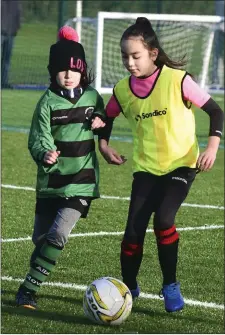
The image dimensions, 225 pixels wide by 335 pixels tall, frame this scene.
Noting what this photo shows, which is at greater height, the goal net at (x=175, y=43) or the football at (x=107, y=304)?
the football at (x=107, y=304)

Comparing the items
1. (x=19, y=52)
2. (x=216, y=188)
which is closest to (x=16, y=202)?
(x=216, y=188)

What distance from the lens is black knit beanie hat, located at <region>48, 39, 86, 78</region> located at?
22.0ft

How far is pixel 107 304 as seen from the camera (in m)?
6.25

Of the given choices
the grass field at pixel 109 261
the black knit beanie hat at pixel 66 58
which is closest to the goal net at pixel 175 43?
the grass field at pixel 109 261

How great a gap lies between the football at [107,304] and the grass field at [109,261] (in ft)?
0.21

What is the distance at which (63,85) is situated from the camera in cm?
672

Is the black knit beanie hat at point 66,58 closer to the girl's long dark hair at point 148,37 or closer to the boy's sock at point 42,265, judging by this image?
the girl's long dark hair at point 148,37

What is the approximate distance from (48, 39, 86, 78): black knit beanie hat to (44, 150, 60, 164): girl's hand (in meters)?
0.59

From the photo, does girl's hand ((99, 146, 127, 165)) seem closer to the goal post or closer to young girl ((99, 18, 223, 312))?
young girl ((99, 18, 223, 312))

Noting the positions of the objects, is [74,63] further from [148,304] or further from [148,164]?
[148,304]

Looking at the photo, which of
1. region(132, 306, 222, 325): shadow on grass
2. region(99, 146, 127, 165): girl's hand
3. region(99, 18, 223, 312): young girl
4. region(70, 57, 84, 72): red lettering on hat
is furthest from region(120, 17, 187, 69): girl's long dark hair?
region(132, 306, 222, 325): shadow on grass

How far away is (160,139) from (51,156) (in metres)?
0.72

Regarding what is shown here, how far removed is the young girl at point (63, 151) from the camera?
21.8ft

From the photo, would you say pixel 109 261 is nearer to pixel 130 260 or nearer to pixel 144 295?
pixel 144 295
